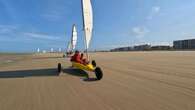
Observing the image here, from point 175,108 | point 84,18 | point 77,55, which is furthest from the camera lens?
point 84,18

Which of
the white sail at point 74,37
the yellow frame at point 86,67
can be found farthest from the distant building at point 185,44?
the yellow frame at point 86,67

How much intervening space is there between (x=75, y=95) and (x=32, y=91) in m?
1.71

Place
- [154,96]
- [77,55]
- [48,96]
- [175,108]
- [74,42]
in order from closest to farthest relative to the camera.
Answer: [175,108] < [154,96] < [48,96] < [77,55] < [74,42]

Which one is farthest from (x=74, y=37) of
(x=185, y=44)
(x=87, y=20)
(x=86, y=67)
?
(x=185, y=44)

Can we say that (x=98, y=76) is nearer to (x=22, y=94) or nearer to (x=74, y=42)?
(x=22, y=94)

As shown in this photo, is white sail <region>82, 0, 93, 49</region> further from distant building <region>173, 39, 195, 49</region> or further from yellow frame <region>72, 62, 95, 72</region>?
distant building <region>173, 39, 195, 49</region>

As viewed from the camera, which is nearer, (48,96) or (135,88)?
(48,96)

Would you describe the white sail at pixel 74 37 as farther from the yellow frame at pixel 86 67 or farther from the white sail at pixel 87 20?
the yellow frame at pixel 86 67

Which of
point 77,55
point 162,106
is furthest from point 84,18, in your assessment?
point 162,106

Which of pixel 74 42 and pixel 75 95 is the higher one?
pixel 74 42

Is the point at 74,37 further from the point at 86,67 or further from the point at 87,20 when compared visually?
the point at 86,67

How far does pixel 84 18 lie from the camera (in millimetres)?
13172

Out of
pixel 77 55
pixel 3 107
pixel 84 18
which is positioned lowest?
pixel 3 107

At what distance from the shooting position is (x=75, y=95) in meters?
6.16
